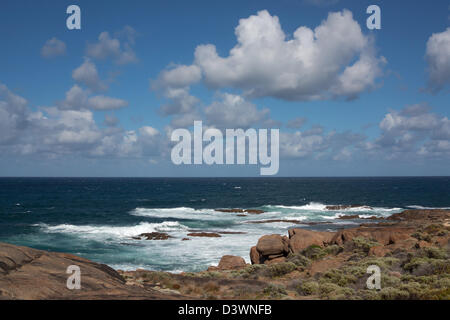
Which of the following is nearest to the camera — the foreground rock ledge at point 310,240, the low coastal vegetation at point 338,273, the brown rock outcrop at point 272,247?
the low coastal vegetation at point 338,273

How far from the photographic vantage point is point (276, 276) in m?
17.3

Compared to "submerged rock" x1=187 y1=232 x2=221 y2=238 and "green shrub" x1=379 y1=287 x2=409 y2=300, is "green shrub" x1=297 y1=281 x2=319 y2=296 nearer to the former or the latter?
"green shrub" x1=379 y1=287 x2=409 y2=300

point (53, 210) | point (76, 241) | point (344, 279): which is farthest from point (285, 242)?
point (53, 210)

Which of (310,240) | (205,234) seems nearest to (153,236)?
(205,234)

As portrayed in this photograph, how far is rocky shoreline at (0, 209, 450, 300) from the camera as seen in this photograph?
31.7 ft

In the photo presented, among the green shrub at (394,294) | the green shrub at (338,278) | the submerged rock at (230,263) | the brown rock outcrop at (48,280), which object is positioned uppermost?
the brown rock outcrop at (48,280)

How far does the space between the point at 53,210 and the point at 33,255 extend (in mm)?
56797

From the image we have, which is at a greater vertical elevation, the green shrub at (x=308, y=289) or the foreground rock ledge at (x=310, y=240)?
the green shrub at (x=308, y=289)

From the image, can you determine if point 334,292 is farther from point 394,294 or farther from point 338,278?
point 338,278

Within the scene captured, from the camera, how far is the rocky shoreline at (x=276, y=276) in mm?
9664

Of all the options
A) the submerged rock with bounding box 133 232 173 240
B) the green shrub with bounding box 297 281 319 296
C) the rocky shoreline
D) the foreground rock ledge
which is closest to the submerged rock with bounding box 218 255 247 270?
the rocky shoreline

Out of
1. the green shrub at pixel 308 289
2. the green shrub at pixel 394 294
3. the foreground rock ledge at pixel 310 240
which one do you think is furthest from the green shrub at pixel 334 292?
the foreground rock ledge at pixel 310 240

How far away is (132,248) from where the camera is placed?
32.7 metres

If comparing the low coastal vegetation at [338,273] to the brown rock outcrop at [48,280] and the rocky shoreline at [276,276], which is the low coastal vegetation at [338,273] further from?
the brown rock outcrop at [48,280]
